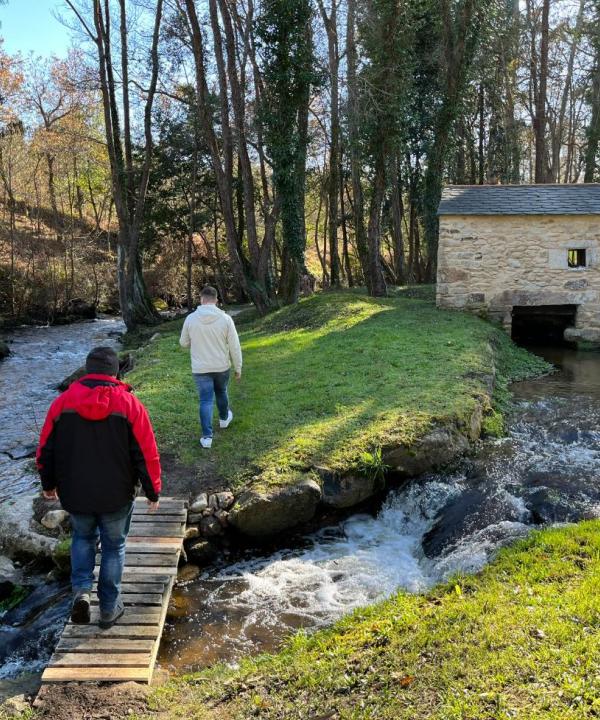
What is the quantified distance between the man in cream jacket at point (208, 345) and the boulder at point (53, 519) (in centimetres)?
A: 183

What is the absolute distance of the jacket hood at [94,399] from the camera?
4062mm

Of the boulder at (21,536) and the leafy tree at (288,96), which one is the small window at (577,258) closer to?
the leafy tree at (288,96)

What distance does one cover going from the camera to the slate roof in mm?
15016

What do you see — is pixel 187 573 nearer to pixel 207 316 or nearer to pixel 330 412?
pixel 207 316

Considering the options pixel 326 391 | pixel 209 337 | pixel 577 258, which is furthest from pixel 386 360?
pixel 577 258

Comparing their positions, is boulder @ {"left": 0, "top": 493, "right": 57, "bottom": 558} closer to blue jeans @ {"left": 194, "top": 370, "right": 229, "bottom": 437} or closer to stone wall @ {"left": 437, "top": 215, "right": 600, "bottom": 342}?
blue jeans @ {"left": 194, "top": 370, "right": 229, "bottom": 437}

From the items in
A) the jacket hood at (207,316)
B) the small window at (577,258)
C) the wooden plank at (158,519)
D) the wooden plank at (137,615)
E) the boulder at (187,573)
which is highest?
the small window at (577,258)

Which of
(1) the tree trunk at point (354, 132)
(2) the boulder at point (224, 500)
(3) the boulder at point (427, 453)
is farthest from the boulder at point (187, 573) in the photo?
(1) the tree trunk at point (354, 132)

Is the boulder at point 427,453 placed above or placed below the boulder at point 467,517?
above

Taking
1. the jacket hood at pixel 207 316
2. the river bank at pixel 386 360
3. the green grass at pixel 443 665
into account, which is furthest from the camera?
the jacket hood at pixel 207 316

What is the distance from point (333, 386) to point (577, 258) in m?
9.80

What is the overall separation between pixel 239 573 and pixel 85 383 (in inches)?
104

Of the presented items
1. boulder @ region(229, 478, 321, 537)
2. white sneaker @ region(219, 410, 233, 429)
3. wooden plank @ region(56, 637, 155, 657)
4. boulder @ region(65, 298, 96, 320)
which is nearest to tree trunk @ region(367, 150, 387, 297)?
white sneaker @ region(219, 410, 233, 429)

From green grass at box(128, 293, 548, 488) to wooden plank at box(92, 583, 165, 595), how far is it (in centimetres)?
181
